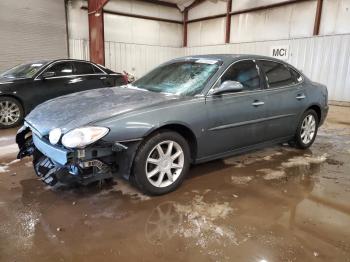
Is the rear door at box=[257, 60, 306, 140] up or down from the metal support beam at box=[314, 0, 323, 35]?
down

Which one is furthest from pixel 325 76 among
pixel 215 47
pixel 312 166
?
pixel 312 166

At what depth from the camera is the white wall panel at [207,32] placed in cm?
1275

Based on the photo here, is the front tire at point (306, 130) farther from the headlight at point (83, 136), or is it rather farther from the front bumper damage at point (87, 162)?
the headlight at point (83, 136)

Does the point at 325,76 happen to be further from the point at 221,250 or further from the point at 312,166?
the point at 221,250

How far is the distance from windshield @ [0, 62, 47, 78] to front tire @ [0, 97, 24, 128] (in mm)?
561

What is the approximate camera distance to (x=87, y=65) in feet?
21.4

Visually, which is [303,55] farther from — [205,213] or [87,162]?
[87,162]

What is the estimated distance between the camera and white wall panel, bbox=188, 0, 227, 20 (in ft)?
40.8

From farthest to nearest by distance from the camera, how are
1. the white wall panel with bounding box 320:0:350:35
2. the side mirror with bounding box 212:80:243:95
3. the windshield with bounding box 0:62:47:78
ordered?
the white wall panel with bounding box 320:0:350:35, the windshield with bounding box 0:62:47:78, the side mirror with bounding box 212:80:243:95

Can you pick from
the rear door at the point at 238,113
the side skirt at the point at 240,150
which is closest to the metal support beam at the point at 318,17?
the side skirt at the point at 240,150

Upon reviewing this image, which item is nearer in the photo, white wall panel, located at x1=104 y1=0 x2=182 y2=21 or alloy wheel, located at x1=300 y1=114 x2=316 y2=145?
alloy wheel, located at x1=300 y1=114 x2=316 y2=145

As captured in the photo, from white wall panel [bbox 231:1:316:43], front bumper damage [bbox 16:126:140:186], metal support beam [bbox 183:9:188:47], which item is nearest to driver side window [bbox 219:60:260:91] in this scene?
front bumper damage [bbox 16:126:140:186]

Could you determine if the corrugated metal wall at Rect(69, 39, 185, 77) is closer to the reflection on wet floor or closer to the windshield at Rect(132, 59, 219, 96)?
the windshield at Rect(132, 59, 219, 96)

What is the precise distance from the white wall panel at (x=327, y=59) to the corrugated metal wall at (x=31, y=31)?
7.79 metres
